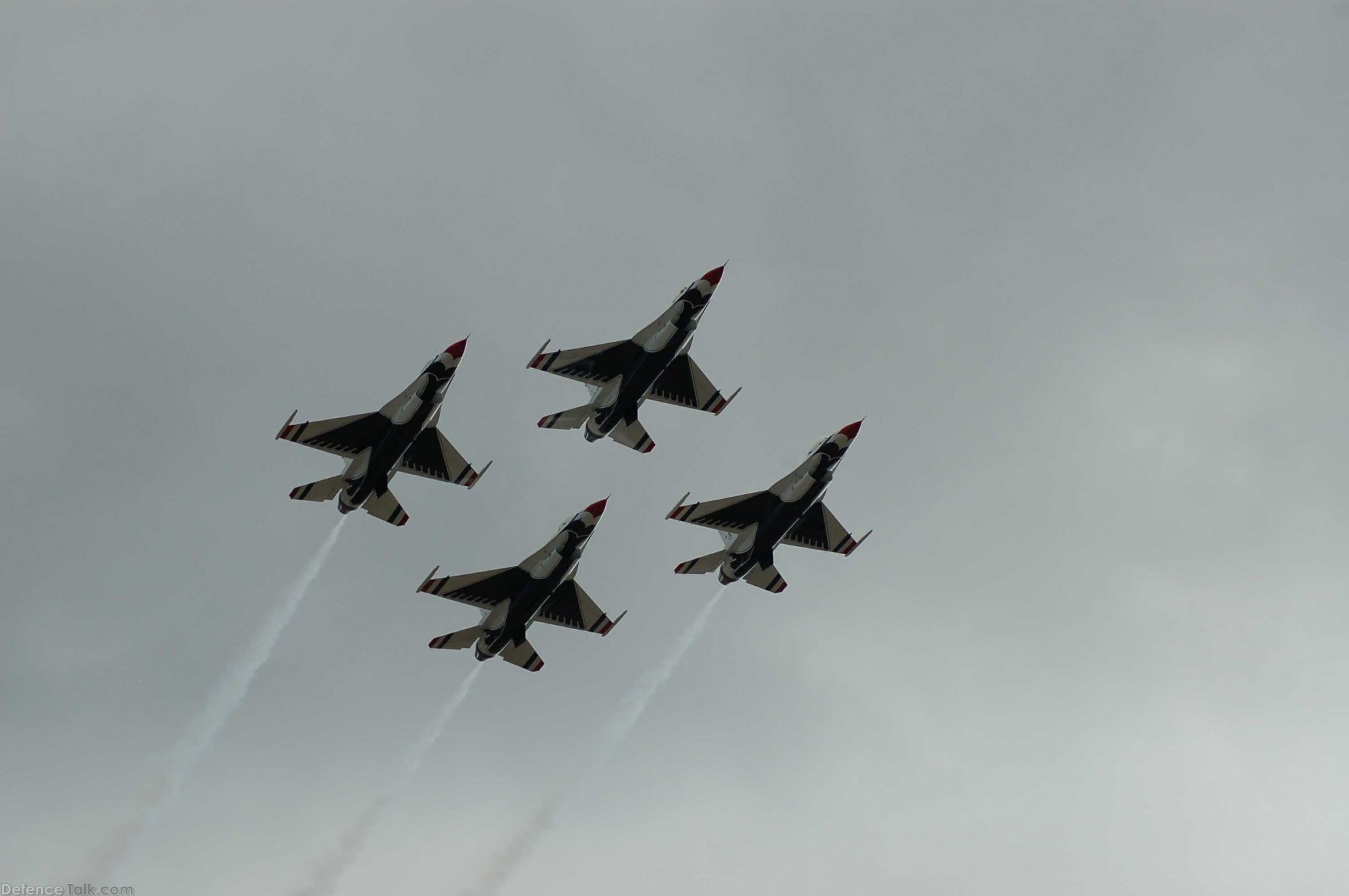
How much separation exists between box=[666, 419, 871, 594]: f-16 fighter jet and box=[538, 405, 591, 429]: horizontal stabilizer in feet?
31.2

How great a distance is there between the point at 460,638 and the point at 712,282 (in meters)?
31.2

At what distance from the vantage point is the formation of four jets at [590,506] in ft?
379

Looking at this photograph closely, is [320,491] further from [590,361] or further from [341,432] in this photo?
[590,361]

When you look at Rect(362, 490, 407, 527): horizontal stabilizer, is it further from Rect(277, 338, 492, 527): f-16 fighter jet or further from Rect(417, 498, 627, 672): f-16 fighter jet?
Rect(417, 498, 627, 672): f-16 fighter jet

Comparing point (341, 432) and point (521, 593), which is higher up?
point (341, 432)

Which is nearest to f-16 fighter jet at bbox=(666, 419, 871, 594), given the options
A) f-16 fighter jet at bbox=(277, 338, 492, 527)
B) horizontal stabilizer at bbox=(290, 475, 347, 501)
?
f-16 fighter jet at bbox=(277, 338, 492, 527)

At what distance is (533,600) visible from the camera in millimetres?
118688

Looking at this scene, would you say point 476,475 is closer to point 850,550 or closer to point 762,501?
point 762,501

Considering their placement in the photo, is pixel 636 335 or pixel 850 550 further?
pixel 850 550

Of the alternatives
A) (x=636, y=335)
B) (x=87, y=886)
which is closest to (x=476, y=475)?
(x=636, y=335)

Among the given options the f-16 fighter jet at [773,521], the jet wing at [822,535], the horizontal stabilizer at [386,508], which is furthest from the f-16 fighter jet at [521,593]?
the jet wing at [822,535]

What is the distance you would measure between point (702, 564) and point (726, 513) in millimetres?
4923

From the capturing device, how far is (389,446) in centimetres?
11569

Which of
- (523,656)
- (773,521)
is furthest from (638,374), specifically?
(523,656)
